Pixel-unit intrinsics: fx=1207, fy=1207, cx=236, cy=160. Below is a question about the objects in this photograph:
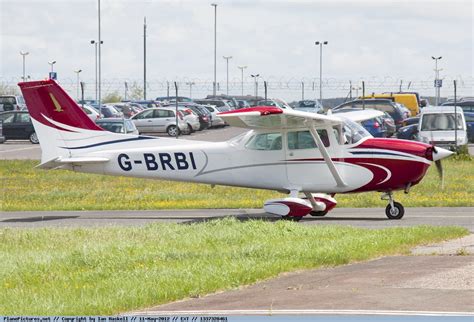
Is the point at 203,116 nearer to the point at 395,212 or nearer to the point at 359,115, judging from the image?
the point at 359,115

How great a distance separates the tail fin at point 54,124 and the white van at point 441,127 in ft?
68.9

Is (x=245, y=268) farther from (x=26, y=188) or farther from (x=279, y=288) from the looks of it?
(x=26, y=188)

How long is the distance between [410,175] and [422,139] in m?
21.0

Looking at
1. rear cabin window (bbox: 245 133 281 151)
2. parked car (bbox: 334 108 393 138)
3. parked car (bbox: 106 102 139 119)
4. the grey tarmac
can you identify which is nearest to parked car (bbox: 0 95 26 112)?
parked car (bbox: 106 102 139 119)

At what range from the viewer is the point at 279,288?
13.0m

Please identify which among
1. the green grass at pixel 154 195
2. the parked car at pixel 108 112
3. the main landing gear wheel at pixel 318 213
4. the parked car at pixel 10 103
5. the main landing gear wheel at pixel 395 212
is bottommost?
the green grass at pixel 154 195

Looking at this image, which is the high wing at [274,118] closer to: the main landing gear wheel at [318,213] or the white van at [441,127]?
the main landing gear wheel at [318,213]

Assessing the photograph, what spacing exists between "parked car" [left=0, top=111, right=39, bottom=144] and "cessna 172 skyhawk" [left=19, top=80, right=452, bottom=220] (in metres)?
30.6

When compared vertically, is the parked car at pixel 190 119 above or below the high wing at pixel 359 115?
A: below

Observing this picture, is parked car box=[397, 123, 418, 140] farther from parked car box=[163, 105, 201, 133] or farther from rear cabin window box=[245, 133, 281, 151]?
rear cabin window box=[245, 133, 281, 151]

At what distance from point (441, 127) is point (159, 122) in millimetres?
19380

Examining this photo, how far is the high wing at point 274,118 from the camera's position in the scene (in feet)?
70.6

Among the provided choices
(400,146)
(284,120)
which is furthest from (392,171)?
(284,120)

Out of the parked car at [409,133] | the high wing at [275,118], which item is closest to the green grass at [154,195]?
the high wing at [275,118]
